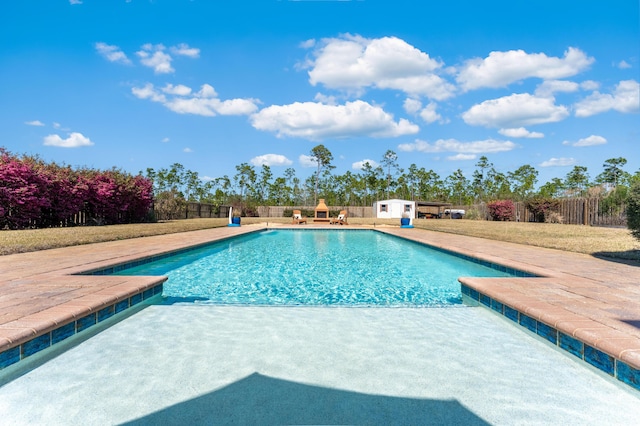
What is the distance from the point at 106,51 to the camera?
15602 millimetres

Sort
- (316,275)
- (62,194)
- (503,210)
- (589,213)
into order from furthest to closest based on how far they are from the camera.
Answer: (503,210) → (589,213) → (62,194) → (316,275)

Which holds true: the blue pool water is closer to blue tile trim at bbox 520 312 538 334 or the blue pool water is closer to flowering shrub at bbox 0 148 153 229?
blue tile trim at bbox 520 312 538 334

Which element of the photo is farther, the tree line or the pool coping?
the tree line

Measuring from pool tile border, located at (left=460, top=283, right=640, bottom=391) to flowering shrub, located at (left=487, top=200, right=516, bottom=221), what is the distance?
964 inches

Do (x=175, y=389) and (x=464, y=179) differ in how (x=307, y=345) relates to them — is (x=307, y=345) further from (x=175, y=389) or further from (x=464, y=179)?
(x=464, y=179)

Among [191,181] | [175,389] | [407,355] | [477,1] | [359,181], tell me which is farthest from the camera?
[359,181]

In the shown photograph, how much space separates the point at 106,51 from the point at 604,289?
19.0m

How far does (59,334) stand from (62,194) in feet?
43.6

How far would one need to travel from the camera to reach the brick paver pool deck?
2389mm

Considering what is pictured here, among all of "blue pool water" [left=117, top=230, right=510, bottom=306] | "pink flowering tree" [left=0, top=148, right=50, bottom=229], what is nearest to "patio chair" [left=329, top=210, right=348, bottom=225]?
"blue pool water" [left=117, top=230, right=510, bottom=306]

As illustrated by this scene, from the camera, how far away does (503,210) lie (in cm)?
2536

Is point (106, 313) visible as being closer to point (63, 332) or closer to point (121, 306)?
point (121, 306)

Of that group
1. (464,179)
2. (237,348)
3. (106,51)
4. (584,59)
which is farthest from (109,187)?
(464,179)

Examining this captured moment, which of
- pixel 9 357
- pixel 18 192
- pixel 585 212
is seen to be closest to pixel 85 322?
pixel 9 357
